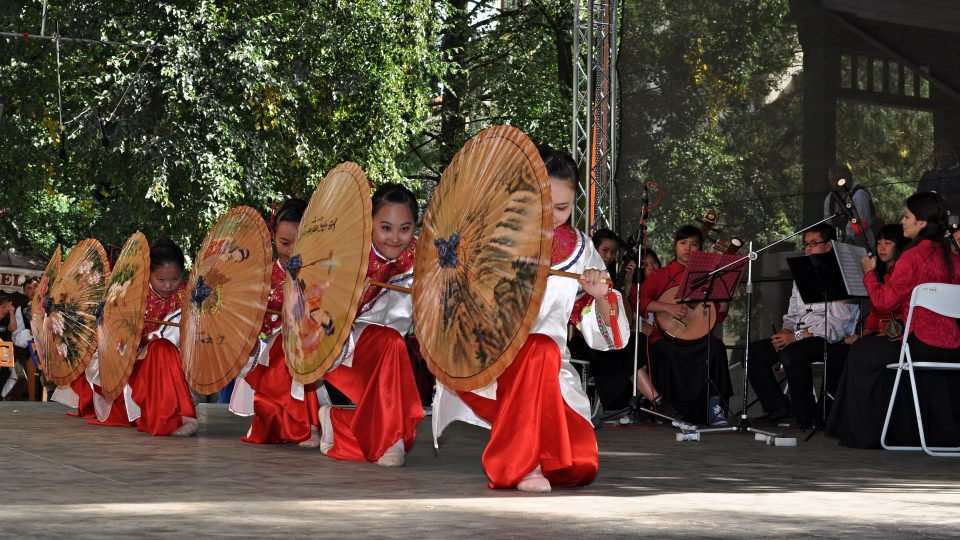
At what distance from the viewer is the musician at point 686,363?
8.68 meters

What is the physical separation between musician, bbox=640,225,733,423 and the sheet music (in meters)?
1.55

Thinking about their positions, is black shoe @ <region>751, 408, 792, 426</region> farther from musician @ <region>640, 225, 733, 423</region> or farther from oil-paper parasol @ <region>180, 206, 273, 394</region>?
oil-paper parasol @ <region>180, 206, 273, 394</region>

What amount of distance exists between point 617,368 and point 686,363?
51 centimetres

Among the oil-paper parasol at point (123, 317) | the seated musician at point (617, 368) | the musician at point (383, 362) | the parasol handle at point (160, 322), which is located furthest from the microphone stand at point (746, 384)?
the oil-paper parasol at point (123, 317)

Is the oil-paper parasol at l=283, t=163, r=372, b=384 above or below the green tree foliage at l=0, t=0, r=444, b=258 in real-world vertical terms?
below

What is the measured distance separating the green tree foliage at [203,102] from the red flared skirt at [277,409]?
726cm

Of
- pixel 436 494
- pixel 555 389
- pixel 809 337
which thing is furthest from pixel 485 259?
pixel 809 337

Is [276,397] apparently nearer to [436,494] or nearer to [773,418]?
[436,494]

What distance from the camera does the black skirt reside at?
21.6 feet

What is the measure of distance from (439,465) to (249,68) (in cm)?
895

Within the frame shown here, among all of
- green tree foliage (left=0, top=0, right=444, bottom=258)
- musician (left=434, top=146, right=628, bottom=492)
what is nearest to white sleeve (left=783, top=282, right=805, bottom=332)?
musician (left=434, top=146, right=628, bottom=492)

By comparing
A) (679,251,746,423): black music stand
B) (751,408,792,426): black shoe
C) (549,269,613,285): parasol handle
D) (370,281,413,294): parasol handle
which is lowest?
(751,408,792,426): black shoe

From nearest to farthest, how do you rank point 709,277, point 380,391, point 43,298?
point 380,391, point 709,277, point 43,298

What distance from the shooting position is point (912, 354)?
646 cm
